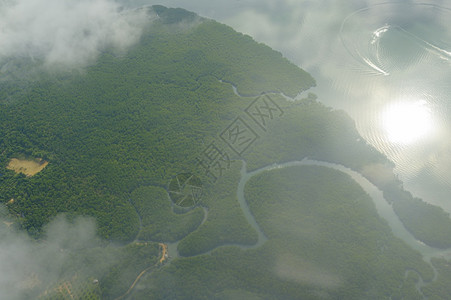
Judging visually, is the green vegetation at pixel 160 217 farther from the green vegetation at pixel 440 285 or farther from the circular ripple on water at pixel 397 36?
the circular ripple on water at pixel 397 36

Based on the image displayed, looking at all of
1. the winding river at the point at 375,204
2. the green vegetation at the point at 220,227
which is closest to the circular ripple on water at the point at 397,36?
the winding river at the point at 375,204

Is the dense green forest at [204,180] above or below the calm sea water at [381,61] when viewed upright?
below

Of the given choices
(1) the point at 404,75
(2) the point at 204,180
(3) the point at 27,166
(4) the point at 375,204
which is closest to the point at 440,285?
(4) the point at 375,204

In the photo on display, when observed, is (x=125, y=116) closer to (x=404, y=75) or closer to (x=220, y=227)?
(x=220, y=227)

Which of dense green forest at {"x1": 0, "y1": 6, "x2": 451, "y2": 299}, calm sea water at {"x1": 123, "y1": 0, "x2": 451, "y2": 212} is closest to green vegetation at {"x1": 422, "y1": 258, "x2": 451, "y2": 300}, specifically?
dense green forest at {"x1": 0, "y1": 6, "x2": 451, "y2": 299}

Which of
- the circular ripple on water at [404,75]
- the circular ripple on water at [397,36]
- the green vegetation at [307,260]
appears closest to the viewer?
the green vegetation at [307,260]

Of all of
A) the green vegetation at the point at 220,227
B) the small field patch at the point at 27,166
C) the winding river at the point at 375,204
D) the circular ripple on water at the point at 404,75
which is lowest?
the small field patch at the point at 27,166
